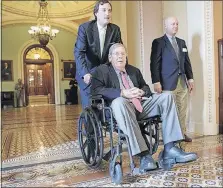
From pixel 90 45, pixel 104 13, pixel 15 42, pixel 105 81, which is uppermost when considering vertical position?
pixel 15 42

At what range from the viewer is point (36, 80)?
1572 cm

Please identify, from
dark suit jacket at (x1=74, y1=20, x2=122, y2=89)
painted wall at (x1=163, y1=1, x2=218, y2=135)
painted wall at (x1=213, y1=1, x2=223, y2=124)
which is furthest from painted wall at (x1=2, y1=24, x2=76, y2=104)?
dark suit jacket at (x1=74, y1=20, x2=122, y2=89)

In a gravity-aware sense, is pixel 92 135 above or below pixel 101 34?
below

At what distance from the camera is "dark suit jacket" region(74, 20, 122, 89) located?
2.26 metres

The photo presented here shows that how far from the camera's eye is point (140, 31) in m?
4.59

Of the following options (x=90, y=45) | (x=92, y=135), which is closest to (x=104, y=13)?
(x=90, y=45)

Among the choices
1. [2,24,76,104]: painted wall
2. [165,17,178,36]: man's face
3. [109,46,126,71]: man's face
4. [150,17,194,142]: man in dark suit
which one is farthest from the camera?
[2,24,76,104]: painted wall

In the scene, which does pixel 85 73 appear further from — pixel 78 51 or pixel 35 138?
pixel 35 138

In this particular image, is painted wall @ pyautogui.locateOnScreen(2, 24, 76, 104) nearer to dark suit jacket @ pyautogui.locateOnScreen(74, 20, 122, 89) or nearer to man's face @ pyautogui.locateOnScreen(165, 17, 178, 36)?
man's face @ pyautogui.locateOnScreen(165, 17, 178, 36)

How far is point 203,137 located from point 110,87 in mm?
1891

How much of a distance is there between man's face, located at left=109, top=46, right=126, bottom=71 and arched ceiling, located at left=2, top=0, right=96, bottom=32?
829 centimetres

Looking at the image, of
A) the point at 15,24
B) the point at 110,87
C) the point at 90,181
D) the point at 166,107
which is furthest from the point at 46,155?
the point at 15,24

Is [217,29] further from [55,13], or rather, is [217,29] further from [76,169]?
[55,13]

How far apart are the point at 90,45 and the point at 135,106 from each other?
732 millimetres
